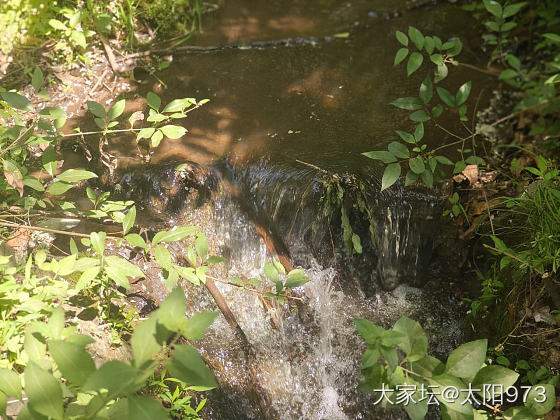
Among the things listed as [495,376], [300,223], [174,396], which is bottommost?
[174,396]

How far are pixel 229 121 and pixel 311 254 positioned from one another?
1208 millimetres

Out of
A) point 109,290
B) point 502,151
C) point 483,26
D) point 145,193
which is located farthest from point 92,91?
point 483,26

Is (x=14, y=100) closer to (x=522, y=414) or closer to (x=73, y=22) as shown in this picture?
(x=73, y=22)

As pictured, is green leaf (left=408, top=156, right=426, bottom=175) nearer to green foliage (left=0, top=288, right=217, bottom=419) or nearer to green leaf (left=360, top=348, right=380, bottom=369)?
green leaf (left=360, top=348, right=380, bottom=369)

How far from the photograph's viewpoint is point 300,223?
2859 mm

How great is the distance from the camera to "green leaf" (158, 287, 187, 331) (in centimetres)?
110

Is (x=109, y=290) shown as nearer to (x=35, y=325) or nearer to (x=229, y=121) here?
(x=35, y=325)

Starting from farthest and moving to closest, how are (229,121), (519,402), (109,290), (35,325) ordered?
(229,121) < (109,290) < (519,402) < (35,325)

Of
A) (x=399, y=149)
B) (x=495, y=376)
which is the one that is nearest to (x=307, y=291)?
(x=399, y=149)

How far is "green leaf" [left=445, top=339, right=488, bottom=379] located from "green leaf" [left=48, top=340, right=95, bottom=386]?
1018 millimetres

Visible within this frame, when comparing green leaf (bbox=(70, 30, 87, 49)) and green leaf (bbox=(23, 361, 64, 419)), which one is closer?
green leaf (bbox=(23, 361, 64, 419))

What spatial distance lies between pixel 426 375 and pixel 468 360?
0.13 m

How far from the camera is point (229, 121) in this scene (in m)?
3.39

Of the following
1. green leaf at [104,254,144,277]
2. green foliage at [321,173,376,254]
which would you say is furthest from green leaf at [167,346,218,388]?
green foliage at [321,173,376,254]
